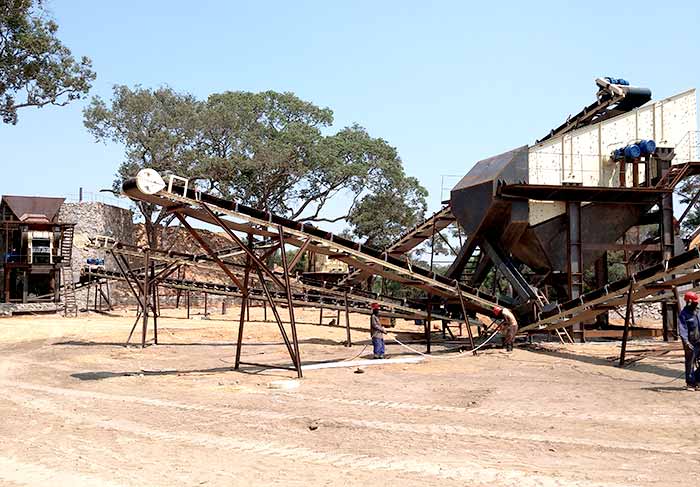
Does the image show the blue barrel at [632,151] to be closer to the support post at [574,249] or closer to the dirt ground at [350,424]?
the support post at [574,249]

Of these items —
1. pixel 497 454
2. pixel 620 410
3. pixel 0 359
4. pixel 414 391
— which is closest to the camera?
pixel 497 454

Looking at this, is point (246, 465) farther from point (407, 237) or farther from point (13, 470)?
point (407, 237)

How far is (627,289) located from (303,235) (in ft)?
27.5

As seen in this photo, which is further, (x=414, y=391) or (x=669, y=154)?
(x=669, y=154)

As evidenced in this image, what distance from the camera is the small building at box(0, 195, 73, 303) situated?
137 ft

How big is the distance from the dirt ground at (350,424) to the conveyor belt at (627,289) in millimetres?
1835

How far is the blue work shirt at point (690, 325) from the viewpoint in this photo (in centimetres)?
1309

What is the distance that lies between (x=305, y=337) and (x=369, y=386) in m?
Result: 12.6

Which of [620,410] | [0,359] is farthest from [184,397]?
[0,359]

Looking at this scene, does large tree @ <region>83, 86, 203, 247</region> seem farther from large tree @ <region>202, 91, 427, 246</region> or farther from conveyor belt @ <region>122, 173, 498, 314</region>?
conveyor belt @ <region>122, 173, 498, 314</region>

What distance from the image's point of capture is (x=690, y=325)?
1320 cm

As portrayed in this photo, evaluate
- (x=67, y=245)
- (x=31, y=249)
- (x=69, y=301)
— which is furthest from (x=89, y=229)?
(x=69, y=301)

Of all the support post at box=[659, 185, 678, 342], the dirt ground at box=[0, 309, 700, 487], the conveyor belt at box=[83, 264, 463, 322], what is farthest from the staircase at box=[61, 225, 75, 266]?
the support post at box=[659, 185, 678, 342]

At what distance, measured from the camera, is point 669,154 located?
25750mm
